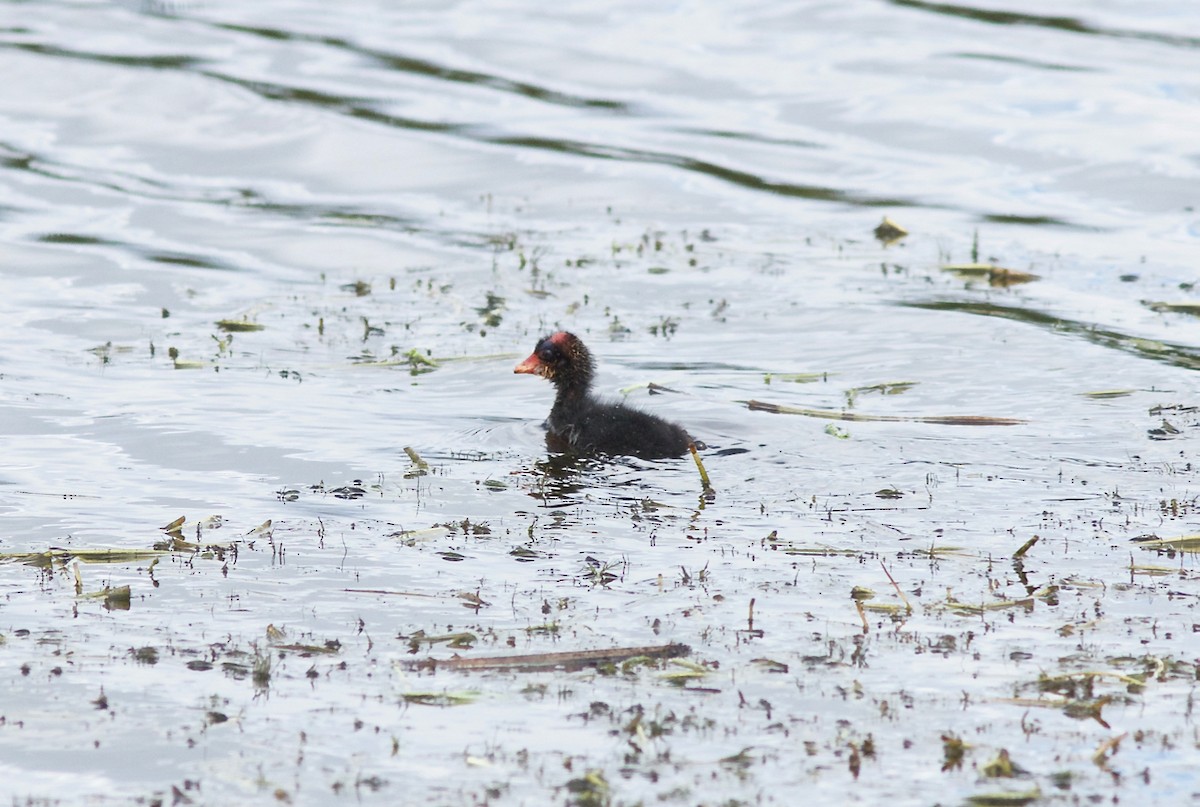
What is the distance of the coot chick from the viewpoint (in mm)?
11148

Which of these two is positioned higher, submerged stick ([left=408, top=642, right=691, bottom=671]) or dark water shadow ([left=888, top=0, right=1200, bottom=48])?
dark water shadow ([left=888, top=0, right=1200, bottom=48])

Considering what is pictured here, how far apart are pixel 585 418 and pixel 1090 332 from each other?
481 cm

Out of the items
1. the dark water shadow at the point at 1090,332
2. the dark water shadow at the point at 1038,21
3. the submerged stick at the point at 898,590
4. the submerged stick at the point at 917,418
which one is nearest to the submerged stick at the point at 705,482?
the submerged stick at the point at 917,418

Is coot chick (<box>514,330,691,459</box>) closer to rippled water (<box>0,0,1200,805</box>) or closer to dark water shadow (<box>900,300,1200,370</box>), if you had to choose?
rippled water (<box>0,0,1200,805</box>)

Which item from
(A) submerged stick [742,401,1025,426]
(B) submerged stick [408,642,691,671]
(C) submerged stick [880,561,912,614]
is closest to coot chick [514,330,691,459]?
(A) submerged stick [742,401,1025,426]

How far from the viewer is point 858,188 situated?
67.4ft

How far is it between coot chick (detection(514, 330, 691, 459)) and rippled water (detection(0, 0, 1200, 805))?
0.82 ft

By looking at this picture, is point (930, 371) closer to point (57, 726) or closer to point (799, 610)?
point (799, 610)

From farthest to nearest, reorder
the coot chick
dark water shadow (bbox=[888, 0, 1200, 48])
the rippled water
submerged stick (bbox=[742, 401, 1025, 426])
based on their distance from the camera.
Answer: dark water shadow (bbox=[888, 0, 1200, 48]) < submerged stick (bbox=[742, 401, 1025, 426]) < the coot chick < the rippled water

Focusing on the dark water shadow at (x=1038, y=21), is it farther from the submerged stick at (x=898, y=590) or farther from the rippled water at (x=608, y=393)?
the submerged stick at (x=898, y=590)

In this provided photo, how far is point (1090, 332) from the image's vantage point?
14.1 m

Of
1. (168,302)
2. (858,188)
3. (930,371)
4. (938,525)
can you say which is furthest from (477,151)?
(938,525)

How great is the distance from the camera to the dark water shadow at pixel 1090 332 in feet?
43.7

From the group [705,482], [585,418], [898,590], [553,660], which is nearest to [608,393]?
[585,418]
